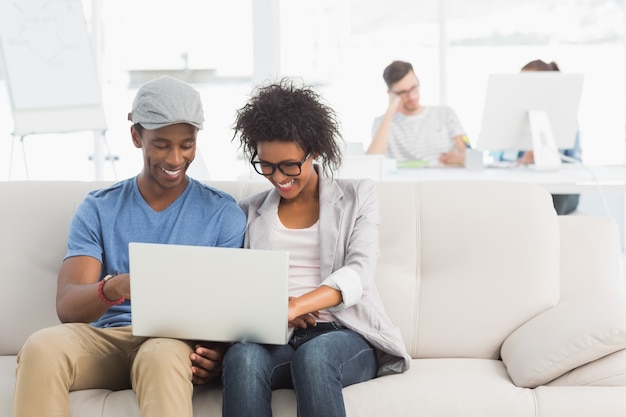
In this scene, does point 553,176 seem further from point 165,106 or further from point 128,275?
point 128,275

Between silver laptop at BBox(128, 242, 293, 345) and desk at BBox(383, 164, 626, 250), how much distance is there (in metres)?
1.53

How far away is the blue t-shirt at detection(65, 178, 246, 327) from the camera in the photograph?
2.29 metres

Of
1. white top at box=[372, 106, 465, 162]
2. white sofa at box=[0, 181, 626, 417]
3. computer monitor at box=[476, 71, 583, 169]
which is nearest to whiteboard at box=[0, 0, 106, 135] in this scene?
white top at box=[372, 106, 465, 162]

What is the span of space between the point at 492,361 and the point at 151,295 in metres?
0.96

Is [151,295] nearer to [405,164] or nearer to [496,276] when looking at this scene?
[496,276]

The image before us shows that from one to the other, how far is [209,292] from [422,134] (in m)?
3.32

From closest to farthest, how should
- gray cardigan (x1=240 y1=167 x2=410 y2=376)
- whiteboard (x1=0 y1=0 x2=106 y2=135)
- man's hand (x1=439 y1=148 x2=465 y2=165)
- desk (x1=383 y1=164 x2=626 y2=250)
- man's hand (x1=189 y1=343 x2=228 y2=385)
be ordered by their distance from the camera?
1. man's hand (x1=189 y1=343 x2=228 y2=385)
2. gray cardigan (x1=240 y1=167 x2=410 y2=376)
3. desk (x1=383 y1=164 x2=626 y2=250)
4. man's hand (x1=439 y1=148 x2=465 y2=165)
5. whiteboard (x1=0 y1=0 x2=106 y2=135)

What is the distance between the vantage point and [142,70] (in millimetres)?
6355

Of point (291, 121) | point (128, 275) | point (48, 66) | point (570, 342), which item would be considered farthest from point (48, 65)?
point (570, 342)

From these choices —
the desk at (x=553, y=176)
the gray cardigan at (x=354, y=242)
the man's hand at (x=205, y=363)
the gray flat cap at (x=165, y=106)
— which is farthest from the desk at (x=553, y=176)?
the man's hand at (x=205, y=363)

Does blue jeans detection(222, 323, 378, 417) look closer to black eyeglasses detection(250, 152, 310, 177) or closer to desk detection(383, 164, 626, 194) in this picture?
black eyeglasses detection(250, 152, 310, 177)

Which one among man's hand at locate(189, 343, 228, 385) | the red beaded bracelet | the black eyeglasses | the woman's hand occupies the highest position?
the black eyeglasses

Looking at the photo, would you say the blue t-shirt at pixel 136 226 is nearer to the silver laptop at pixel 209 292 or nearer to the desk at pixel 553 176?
the silver laptop at pixel 209 292

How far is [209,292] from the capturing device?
194 centimetres
